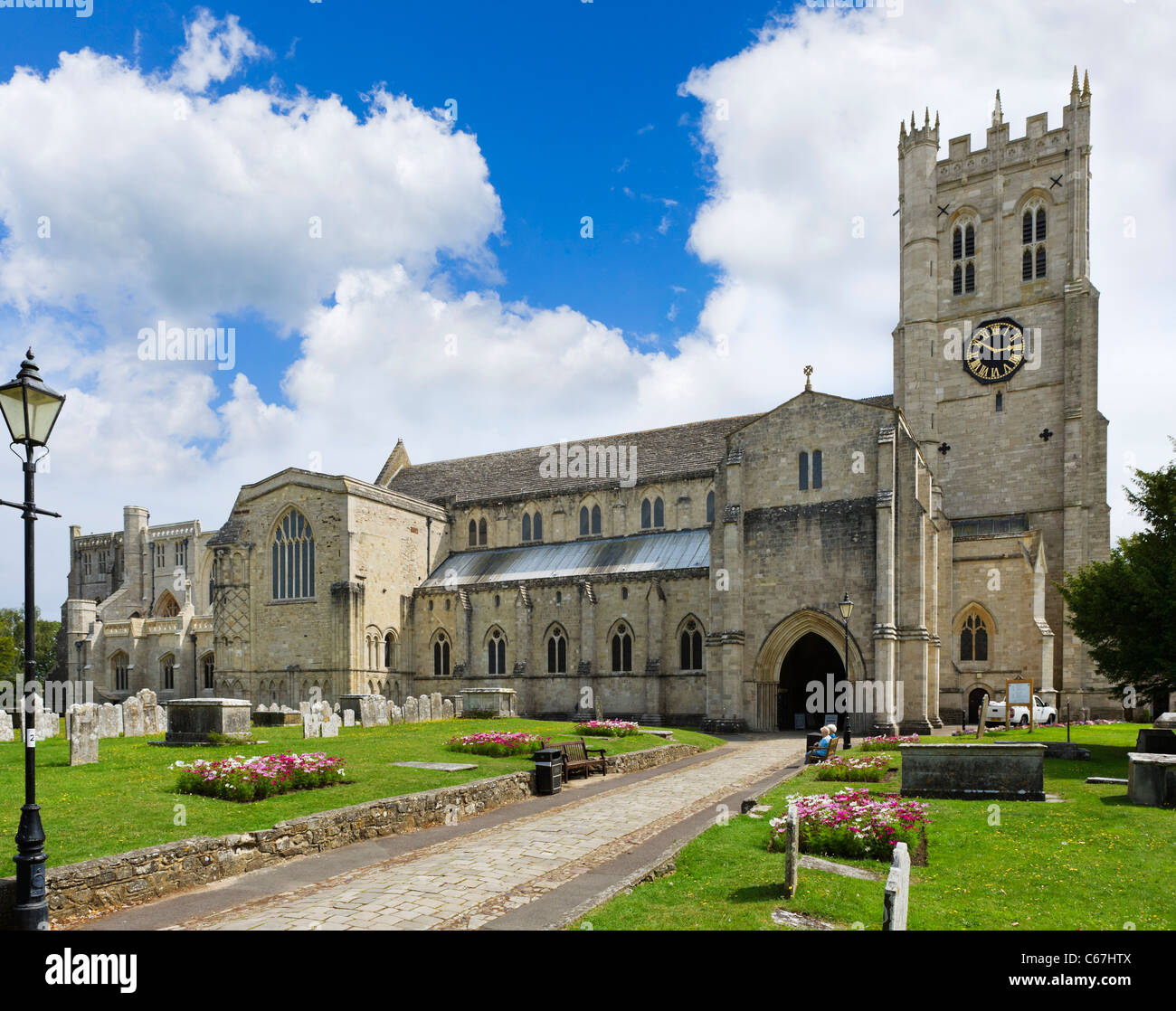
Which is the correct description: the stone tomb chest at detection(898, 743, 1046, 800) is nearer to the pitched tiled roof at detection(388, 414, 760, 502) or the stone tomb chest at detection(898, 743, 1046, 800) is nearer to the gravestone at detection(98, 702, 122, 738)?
the gravestone at detection(98, 702, 122, 738)

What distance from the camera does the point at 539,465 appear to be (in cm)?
5122

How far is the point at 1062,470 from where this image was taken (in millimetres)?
41219

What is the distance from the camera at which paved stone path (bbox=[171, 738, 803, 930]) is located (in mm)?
8766

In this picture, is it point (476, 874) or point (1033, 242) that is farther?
point (1033, 242)

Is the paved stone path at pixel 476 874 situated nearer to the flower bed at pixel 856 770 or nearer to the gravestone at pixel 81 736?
the flower bed at pixel 856 770

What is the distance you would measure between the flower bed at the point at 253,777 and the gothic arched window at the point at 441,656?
29.5m

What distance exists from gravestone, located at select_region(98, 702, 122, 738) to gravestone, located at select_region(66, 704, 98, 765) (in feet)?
22.2

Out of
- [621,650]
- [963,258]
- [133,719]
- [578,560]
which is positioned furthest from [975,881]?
[963,258]

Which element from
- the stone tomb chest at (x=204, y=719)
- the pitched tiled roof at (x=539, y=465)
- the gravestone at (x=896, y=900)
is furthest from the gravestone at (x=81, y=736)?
the pitched tiled roof at (x=539, y=465)

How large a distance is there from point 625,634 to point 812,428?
13273 millimetres

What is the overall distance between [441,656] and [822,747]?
90.2 ft

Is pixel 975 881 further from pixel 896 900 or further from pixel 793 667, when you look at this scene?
pixel 793 667
